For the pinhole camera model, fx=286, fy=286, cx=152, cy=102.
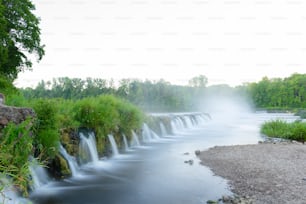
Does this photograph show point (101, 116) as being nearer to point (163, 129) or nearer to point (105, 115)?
point (105, 115)

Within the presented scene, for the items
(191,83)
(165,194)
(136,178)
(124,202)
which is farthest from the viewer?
(191,83)

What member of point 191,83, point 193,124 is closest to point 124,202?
point 193,124

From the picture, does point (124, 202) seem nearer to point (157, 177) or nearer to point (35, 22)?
point (157, 177)

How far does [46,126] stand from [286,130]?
54.2 ft

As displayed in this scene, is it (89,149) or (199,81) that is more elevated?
(199,81)

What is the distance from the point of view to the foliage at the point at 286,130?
17.8 meters

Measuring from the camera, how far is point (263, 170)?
935 centimetres

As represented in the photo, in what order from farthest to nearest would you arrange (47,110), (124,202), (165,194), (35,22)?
1. (35,22)
2. (47,110)
3. (165,194)
4. (124,202)

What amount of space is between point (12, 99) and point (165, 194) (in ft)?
17.3

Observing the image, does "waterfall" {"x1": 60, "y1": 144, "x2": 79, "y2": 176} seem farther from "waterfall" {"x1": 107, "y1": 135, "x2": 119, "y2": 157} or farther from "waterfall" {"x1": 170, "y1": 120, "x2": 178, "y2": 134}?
"waterfall" {"x1": 170, "y1": 120, "x2": 178, "y2": 134}

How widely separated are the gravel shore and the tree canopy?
13.3 metres

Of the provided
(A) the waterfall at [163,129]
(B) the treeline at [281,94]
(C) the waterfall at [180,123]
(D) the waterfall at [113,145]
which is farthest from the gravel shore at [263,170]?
(B) the treeline at [281,94]

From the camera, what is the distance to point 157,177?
9.39 meters

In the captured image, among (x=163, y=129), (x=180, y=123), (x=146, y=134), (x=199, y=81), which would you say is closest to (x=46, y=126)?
(x=146, y=134)
